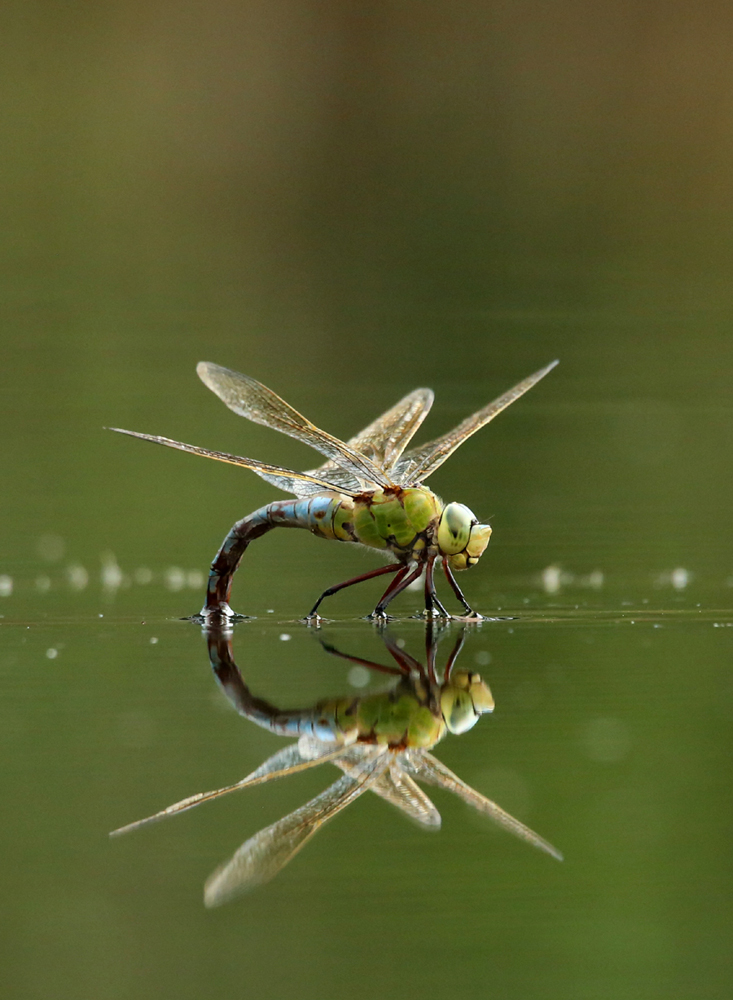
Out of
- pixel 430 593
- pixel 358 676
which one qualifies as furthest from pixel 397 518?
pixel 358 676

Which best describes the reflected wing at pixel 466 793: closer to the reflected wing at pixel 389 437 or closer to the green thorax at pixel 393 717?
the green thorax at pixel 393 717

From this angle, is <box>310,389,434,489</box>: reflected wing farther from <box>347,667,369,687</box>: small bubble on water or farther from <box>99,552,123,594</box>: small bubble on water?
<box>347,667,369,687</box>: small bubble on water

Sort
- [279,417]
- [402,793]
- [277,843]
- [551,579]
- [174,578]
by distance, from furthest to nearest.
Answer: [174,578]
[551,579]
[279,417]
[402,793]
[277,843]

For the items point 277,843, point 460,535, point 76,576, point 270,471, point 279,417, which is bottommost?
point 277,843

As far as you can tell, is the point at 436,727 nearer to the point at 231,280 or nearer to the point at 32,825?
the point at 32,825

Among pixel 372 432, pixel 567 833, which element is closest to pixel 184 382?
pixel 372 432

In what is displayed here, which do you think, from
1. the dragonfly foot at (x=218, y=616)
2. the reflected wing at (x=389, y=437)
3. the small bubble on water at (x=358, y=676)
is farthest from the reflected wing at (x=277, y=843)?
the reflected wing at (x=389, y=437)

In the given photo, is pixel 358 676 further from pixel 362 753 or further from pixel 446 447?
pixel 446 447
